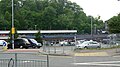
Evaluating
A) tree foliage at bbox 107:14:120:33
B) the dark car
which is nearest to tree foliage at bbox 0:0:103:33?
the dark car

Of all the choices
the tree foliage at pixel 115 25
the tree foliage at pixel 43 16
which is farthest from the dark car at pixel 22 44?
the tree foliage at pixel 43 16

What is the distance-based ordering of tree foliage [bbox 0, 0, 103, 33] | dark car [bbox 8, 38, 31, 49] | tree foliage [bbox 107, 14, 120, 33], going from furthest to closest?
tree foliage [bbox 0, 0, 103, 33], dark car [bbox 8, 38, 31, 49], tree foliage [bbox 107, 14, 120, 33]

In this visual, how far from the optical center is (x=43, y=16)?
12900 cm

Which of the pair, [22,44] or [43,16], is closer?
[22,44]

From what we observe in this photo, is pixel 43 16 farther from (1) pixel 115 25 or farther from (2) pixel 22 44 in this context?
(1) pixel 115 25

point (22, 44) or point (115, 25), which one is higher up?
point (115, 25)

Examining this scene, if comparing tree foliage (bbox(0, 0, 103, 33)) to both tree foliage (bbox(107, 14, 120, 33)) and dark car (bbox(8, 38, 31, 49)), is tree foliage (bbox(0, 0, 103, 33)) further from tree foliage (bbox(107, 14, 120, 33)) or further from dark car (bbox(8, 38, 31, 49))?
tree foliage (bbox(107, 14, 120, 33))

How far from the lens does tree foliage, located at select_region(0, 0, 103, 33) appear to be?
122000mm

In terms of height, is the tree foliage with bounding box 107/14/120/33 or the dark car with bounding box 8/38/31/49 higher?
the tree foliage with bounding box 107/14/120/33

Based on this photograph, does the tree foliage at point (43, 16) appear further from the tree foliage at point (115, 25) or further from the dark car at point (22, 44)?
the tree foliage at point (115, 25)

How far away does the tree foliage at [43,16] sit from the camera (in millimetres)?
122000

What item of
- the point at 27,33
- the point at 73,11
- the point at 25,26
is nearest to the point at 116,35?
the point at 27,33

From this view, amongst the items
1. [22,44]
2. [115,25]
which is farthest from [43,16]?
[115,25]

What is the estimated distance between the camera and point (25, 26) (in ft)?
409
